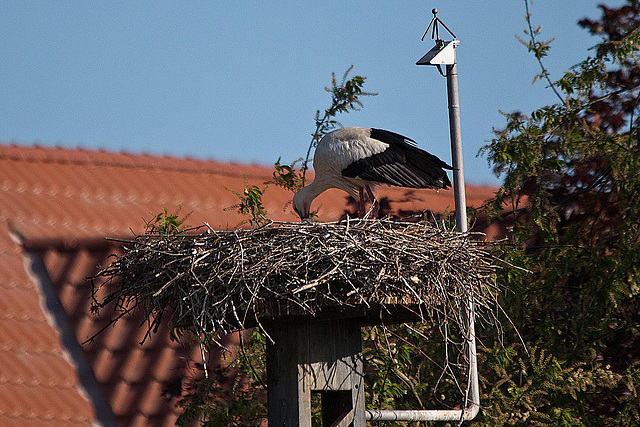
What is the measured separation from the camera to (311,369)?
3.98m

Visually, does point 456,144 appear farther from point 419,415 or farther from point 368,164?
point 419,415

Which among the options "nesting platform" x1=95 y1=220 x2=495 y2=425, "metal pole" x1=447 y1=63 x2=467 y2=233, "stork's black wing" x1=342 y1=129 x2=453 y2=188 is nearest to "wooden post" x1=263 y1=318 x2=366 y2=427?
"nesting platform" x1=95 y1=220 x2=495 y2=425

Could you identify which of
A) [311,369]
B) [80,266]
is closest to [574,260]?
[311,369]

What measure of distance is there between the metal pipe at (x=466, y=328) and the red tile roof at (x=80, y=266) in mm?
1111

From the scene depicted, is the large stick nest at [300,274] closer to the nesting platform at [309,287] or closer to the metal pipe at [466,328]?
the nesting platform at [309,287]

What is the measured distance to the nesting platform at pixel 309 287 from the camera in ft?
12.1

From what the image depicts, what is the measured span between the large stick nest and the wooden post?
0.18 m

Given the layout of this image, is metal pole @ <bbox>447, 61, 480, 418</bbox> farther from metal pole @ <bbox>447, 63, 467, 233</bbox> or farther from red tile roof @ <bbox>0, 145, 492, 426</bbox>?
red tile roof @ <bbox>0, 145, 492, 426</bbox>

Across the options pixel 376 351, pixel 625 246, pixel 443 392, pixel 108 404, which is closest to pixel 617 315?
pixel 625 246

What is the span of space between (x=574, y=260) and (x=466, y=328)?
1972 millimetres

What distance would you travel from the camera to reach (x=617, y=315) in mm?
6398

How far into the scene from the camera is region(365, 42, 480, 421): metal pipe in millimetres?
4492

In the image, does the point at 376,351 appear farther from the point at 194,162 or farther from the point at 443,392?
the point at 194,162

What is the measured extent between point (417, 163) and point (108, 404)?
304 centimetres
